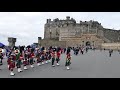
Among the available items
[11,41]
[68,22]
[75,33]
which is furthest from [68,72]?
[68,22]

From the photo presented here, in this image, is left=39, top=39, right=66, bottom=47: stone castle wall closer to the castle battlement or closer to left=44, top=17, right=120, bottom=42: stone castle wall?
left=44, top=17, right=120, bottom=42: stone castle wall

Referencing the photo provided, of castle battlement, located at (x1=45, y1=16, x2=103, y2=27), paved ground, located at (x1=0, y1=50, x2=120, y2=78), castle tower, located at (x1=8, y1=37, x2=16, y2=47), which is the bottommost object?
paved ground, located at (x1=0, y1=50, x2=120, y2=78)

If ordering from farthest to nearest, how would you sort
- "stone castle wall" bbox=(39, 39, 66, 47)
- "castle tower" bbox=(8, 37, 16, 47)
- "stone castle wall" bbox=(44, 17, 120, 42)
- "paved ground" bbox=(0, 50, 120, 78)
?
"stone castle wall" bbox=(44, 17, 120, 42) < "stone castle wall" bbox=(39, 39, 66, 47) < "castle tower" bbox=(8, 37, 16, 47) < "paved ground" bbox=(0, 50, 120, 78)

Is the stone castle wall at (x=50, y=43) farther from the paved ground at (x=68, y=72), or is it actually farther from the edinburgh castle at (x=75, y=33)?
the paved ground at (x=68, y=72)

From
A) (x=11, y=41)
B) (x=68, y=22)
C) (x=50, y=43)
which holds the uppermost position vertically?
(x=68, y=22)

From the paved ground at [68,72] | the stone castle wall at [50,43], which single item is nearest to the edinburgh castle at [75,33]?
the stone castle wall at [50,43]

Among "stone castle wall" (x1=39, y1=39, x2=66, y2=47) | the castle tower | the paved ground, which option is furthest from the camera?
"stone castle wall" (x1=39, y1=39, x2=66, y2=47)

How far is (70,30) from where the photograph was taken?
90.2 m

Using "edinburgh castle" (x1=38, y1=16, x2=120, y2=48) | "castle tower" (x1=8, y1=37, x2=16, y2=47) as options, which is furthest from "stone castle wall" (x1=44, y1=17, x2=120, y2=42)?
"castle tower" (x1=8, y1=37, x2=16, y2=47)

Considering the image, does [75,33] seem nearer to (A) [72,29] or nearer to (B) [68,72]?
(A) [72,29]
